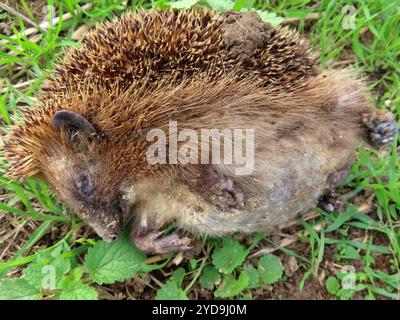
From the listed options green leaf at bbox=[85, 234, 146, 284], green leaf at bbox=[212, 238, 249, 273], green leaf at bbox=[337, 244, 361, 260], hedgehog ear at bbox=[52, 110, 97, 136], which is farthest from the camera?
green leaf at bbox=[337, 244, 361, 260]

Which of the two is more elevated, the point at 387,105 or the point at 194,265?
the point at 387,105

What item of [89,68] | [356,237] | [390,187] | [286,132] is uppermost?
[89,68]

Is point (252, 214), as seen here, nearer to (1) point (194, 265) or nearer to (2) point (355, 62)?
(1) point (194, 265)

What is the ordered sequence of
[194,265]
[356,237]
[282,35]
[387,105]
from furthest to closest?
[387,105], [356,237], [194,265], [282,35]

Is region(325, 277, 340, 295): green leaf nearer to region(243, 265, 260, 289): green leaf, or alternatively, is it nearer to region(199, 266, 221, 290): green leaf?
region(243, 265, 260, 289): green leaf

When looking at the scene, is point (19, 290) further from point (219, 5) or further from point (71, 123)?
point (219, 5)

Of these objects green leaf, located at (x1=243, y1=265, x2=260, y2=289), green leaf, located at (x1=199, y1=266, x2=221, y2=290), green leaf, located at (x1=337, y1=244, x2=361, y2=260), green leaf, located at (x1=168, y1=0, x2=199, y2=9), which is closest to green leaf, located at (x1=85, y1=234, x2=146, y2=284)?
green leaf, located at (x1=199, y1=266, x2=221, y2=290)

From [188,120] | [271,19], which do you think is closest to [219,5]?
[271,19]

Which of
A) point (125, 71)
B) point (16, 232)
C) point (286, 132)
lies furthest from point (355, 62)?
point (16, 232)
